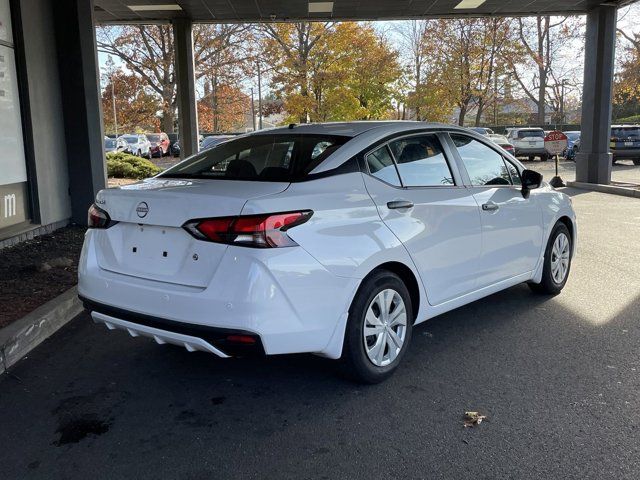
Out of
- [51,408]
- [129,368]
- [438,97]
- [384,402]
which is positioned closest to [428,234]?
[384,402]

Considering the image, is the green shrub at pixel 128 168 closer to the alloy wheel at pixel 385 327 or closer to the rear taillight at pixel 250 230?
the alloy wheel at pixel 385 327

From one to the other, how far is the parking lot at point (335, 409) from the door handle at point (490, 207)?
1007 mm

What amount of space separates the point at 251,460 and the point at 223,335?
66 cm

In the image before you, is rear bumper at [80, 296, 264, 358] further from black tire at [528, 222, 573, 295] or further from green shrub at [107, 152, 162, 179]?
green shrub at [107, 152, 162, 179]

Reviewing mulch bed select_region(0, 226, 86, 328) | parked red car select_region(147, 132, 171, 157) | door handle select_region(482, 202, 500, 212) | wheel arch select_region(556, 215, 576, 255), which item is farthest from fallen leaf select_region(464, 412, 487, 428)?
parked red car select_region(147, 132, 171, 157)

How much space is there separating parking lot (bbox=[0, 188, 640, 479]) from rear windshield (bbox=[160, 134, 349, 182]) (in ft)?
4.43

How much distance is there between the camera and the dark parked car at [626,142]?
25.2 m

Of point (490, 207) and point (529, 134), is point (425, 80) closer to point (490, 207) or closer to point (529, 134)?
point (529, 134)

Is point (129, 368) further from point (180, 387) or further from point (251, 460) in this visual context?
point (251, 460)

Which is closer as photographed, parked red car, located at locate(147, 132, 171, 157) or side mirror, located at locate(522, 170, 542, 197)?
side mirror, located at locate(522, 170, 542, 197)

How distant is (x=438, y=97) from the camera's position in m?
32.3

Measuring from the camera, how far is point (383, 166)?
4094mm

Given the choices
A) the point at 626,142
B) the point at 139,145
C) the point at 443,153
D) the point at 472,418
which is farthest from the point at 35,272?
the point at 139,145

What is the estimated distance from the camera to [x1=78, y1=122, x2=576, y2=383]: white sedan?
3.28 meters
